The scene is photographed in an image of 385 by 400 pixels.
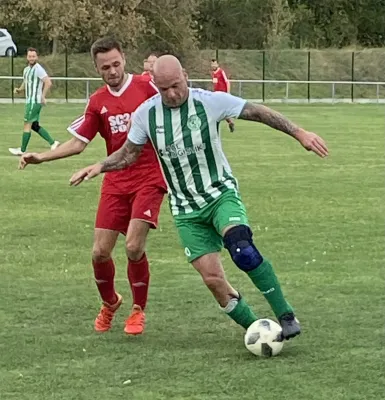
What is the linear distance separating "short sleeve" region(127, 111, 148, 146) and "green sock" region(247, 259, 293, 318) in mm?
1081

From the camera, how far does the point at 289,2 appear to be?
69.1 m

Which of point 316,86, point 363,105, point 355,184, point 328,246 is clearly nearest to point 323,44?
point 316,86

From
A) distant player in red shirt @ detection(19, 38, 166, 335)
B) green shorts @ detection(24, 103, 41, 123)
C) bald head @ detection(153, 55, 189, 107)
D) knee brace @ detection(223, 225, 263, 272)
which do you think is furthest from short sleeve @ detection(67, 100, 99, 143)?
green shorts @ detection(24, 103, 41, 123)

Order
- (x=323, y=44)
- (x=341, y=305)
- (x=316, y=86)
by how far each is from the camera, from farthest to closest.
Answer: (x=323, y=44), (x=316, y=86), (x=341, y=305)

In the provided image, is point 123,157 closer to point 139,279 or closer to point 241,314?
point 139,279

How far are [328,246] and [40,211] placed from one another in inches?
163

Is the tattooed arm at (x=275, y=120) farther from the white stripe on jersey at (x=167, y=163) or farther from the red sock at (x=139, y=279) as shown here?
the red sock at (x=139, y=279)

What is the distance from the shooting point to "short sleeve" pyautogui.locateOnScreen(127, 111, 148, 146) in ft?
22.0

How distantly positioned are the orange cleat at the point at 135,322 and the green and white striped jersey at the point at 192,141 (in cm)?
97

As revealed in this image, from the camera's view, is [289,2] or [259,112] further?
[289,2]

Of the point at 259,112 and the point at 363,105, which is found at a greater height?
the point at 259,112

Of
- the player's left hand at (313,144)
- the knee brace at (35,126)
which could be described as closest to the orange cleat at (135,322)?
the player's left hand at (313,144)

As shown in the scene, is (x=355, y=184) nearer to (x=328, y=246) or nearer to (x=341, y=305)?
(x=328, y=246)

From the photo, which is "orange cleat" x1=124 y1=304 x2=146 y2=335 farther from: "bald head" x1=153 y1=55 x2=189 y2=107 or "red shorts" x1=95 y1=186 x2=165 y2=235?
"bald head" x1=153 y1=55 x2=189 y2=107
